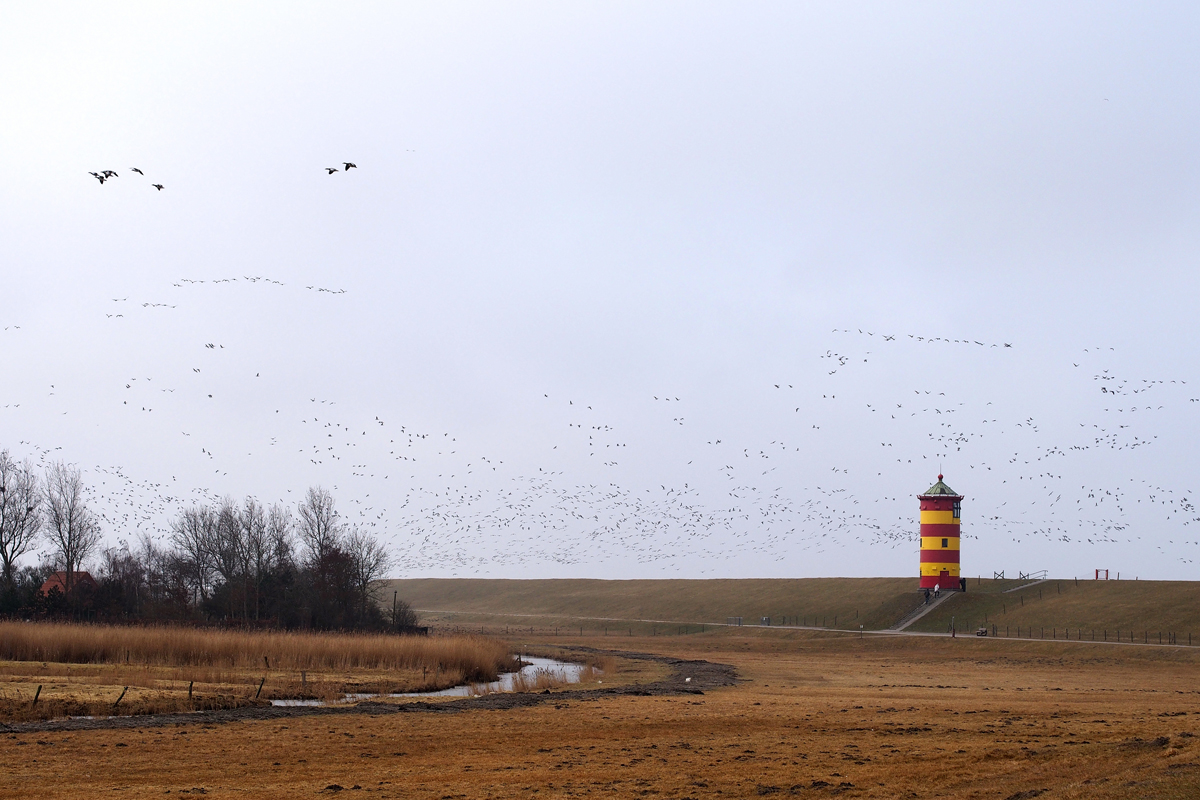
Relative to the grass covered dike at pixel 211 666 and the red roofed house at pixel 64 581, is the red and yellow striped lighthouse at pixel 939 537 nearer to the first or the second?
the grass covered dike at pixel 211 666

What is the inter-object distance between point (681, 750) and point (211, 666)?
26446mm

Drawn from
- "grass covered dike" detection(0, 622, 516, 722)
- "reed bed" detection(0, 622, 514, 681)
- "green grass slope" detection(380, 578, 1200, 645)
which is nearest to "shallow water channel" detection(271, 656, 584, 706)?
"grass covered dike" detection(0, 622, 516, 722)

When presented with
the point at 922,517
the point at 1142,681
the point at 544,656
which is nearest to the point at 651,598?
the point at 922,517

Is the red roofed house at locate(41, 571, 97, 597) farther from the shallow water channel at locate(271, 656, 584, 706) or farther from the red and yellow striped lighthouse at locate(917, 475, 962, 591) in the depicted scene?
the red and yellow striped lighthouse at locate(917, 475, 962, 591)

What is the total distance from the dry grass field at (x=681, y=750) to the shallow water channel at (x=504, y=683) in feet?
16.6

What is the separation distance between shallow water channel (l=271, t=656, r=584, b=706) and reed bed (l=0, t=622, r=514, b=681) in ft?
6.27

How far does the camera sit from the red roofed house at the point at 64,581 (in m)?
84.2

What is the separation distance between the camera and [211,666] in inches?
1682

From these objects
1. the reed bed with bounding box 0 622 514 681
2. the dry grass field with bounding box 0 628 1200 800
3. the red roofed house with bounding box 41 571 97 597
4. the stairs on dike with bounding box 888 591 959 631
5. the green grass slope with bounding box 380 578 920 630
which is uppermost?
the dry grass field with bounding box 0 628 1200 800

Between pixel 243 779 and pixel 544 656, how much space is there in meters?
45.5

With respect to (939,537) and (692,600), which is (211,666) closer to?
(939,537)

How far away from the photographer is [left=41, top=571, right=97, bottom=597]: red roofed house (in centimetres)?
8422

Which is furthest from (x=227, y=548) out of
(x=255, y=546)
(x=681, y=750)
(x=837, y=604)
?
(x=681, y=750)

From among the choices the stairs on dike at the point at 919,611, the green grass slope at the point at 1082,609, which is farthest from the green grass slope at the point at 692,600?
the green grass slope at the point at 1082,609
